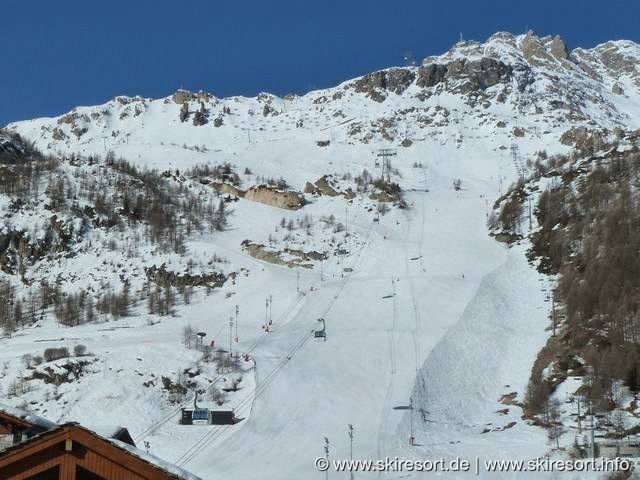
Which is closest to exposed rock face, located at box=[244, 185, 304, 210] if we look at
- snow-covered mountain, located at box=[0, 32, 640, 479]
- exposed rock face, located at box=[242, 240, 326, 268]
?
snow-covered mountain, located at box=[0, 32, 640, 479]

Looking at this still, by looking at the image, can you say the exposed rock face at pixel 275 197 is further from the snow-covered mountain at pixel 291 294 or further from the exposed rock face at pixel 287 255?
the exposed rock face at pixel 287 255

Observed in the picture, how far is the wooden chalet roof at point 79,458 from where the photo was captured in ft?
23.4

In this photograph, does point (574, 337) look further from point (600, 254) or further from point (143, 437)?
point (143, 437)

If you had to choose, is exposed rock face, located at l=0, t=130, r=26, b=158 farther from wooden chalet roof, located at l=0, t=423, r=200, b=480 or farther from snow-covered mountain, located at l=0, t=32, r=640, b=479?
wooden chalet roof, located at l=0, t=423, r=200, b=480

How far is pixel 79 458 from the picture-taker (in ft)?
23.7

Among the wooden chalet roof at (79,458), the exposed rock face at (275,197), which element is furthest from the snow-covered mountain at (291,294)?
the wooden chalet roof at (79,458)

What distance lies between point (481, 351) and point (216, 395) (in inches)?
820

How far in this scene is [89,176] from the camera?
101438mm

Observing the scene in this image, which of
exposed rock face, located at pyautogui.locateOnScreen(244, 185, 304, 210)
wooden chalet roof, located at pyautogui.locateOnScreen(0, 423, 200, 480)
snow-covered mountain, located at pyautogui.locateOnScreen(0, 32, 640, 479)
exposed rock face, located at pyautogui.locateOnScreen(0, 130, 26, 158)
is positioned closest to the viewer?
wooden chalet roof, located at pyautogui.locateOnScreen(0, 423, 200, 480)

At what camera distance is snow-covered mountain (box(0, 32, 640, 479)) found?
36938mm

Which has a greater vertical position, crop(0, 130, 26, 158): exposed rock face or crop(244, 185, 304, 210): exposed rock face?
crop(0, 130, 26, 158): exposed rock face

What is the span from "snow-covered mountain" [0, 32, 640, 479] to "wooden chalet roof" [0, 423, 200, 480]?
913 inches

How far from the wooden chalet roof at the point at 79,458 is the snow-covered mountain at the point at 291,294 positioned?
76.0 ft

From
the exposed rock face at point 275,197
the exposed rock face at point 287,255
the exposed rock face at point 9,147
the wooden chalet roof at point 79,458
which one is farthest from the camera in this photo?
the exposed rock face at point 9,147
